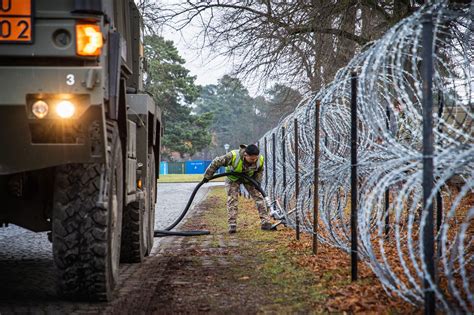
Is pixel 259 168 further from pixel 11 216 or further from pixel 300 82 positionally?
pixel 300 82

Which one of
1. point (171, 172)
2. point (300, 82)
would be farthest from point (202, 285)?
point (171, 172)

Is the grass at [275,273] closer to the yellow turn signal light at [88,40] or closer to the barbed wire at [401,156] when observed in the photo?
the barbed wire at [401,156]

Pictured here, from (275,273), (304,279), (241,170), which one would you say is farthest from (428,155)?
(241,170)

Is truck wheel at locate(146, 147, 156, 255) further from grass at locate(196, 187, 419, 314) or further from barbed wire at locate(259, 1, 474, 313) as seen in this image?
barbed wire at locate(259, 1, 474, 313)

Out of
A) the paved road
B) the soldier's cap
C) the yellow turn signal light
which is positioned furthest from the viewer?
the soldier's cap

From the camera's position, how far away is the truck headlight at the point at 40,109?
5477 mm

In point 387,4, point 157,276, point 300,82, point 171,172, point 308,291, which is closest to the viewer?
point 308,291

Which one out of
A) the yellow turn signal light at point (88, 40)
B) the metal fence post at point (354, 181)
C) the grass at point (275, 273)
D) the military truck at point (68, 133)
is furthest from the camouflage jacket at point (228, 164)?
the yellow turn signal light at point (88, 40)

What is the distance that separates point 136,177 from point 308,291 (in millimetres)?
2537

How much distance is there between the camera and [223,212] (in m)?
18.8

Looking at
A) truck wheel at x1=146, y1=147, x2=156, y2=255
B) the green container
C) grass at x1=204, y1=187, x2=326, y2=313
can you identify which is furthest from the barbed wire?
the green container

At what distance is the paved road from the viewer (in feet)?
20.3

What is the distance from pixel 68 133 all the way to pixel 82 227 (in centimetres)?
84

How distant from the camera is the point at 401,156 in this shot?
550 cm
